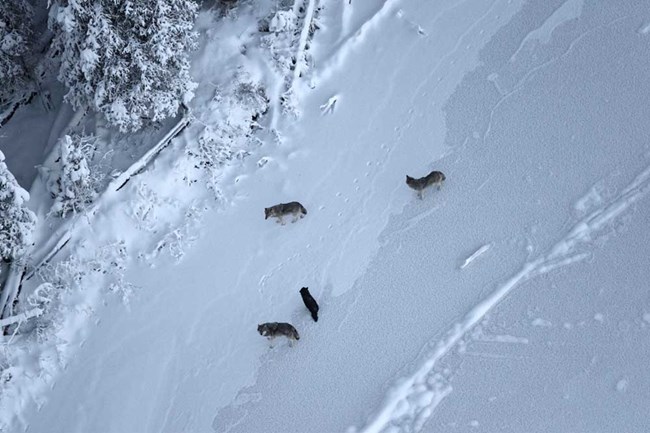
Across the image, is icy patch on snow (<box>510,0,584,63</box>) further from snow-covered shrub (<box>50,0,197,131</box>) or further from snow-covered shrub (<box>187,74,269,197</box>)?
snow-covered shrub (<box>50,0,197,131</box>)

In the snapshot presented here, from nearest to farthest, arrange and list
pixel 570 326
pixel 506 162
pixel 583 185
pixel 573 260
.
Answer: pixel 570 326
pixel 573 260
pixel 583 185
pixel 506 162

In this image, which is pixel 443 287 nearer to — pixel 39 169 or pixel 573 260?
pixel 573 260

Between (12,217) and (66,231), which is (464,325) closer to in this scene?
(66,231)

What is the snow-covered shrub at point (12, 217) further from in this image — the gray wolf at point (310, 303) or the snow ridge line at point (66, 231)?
the gray wolf at point (310, 303)

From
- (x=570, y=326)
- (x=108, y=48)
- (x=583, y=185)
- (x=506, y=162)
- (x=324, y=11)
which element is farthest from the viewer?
(x=324, y=11)

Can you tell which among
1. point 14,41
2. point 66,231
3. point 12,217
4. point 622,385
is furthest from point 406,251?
point 14,41

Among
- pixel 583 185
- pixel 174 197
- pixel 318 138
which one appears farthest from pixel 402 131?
pixel 174 197
